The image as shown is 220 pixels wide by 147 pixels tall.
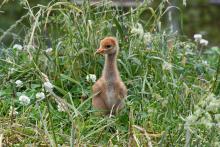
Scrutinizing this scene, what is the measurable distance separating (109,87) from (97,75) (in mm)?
589

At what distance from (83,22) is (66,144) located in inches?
59.2

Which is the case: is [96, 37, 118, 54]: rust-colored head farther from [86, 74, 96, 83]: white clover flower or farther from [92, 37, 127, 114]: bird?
[86, 74, 96, 83]: white clover flower

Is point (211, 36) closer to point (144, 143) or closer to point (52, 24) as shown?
point (52, 24)

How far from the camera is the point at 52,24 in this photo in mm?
6219

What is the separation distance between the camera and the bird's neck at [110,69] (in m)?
5.33

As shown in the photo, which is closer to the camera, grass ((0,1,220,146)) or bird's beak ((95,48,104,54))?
grass ((0,1,220,146))

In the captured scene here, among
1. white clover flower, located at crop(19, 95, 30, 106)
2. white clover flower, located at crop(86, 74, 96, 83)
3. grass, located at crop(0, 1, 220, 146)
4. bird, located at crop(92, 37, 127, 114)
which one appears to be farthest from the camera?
white clover flower, located at crop(86, 74, 96, 83)

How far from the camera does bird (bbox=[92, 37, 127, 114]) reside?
17.4ft

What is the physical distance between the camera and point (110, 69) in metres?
5.35

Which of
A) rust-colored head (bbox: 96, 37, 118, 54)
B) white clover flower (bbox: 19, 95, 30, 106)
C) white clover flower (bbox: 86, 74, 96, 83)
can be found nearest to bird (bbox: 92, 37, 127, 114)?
rust-colored head (bbox: 96, 37, 118, 54)

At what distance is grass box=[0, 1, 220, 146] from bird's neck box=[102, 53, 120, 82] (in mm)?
195

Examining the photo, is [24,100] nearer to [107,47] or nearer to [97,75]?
[107,47]

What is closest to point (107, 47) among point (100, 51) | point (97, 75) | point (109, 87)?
point (100, 51)

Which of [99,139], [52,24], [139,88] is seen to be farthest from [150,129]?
[52,24]
